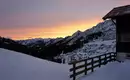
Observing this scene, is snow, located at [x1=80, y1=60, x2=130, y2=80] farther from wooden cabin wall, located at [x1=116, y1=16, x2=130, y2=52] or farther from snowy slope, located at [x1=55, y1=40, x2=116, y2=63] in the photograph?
snowy slope, located at [x1=55, y1=40, x2=116, y2=63]

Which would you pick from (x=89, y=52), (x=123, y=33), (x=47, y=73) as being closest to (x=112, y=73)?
(x=47, y=73)

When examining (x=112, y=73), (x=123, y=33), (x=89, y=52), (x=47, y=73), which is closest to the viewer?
(x=112, y=73)

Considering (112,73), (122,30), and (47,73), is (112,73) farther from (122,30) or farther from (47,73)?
(122,30)

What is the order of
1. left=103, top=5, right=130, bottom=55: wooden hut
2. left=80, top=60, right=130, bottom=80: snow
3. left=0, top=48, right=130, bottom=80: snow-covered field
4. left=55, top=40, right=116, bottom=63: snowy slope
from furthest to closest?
left=55, top=40, right=116, bottom=63: snowy slope → left=103, top=5, right=130, bottom=55: wooden hut → left=0, top=48, right=130, bottom=80: snow-covered field → left=80, top=60, right=130, bottom=80: snow

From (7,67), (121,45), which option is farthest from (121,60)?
(7,67)

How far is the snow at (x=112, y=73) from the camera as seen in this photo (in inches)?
567

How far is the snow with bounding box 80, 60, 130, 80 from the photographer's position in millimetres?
14395

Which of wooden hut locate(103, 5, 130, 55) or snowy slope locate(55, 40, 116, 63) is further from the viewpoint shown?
snowy slope locate(55, 40, 116, 63)

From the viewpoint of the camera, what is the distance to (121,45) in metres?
19.1

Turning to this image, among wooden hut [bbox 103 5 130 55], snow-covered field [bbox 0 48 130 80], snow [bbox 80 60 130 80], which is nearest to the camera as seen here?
snow [bbox 80 60 130 80]

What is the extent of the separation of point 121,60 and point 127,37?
2.06 m

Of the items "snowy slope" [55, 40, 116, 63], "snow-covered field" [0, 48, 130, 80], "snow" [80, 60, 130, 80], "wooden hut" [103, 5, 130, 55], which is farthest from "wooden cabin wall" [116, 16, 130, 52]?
"snowy slope" [55, 40, 116, 63]

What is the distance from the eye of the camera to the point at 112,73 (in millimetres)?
15391

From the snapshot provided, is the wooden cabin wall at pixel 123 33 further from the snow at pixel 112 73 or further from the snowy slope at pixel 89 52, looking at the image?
the snowy slope at pixel 89 52
